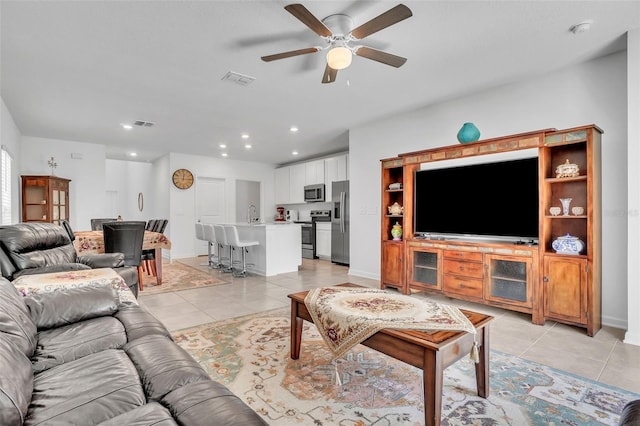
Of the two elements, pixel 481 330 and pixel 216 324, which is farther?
pixel 216 324

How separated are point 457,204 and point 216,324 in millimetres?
3104

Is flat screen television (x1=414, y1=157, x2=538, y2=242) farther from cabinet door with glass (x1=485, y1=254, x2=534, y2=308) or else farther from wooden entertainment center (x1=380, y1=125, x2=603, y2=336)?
cabinet door with glass (x1=485, y1=254, x2=534, y2=308)

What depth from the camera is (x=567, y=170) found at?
3.17 metres

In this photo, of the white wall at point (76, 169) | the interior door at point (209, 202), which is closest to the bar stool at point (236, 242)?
the interior door at point (209, 202)

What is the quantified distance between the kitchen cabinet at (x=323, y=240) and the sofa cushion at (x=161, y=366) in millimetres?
5999

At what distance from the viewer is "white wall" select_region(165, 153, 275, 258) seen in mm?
7844

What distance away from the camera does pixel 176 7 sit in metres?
2.35

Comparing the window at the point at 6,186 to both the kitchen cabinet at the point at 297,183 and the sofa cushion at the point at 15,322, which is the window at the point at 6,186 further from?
the kitchen cabinet at the point at 297,183

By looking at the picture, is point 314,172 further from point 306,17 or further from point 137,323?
point 137,323

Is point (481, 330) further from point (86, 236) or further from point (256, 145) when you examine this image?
point (256, 145)

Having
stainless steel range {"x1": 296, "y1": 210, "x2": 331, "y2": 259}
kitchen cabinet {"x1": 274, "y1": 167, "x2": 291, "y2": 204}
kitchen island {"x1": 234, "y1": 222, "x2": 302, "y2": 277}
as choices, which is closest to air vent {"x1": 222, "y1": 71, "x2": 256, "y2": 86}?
kitchen island {"x1": 234, "y1": 222, "x2": 302, "y2": 277}

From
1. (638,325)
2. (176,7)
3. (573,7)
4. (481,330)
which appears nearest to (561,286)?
(638,325)

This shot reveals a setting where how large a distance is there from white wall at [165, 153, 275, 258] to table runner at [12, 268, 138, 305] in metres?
5.57

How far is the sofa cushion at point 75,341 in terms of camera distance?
1.46 m
